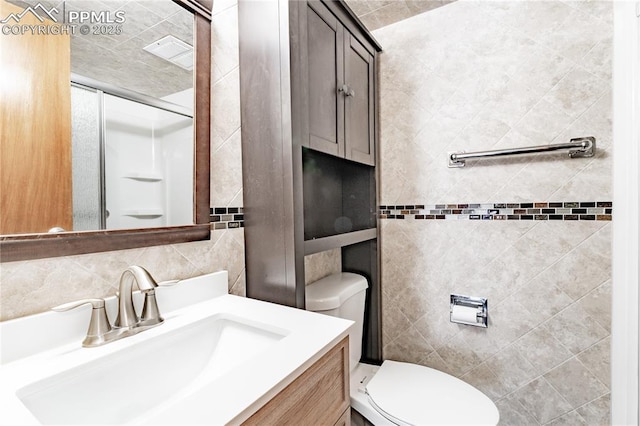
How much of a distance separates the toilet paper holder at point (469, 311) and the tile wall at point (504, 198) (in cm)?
4

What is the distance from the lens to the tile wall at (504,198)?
1.27m

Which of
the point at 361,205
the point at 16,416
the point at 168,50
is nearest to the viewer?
the point at 16,416

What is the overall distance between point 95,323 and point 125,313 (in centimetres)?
6

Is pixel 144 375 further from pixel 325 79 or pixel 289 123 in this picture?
pixel 325 79

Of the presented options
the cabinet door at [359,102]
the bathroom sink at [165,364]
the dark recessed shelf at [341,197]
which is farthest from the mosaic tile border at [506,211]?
the bathroom sink at [165,364]

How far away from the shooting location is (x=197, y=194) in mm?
1075

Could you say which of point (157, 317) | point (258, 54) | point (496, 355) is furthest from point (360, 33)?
point (496, 355)

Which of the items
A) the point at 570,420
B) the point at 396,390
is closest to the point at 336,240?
the point at 396,390

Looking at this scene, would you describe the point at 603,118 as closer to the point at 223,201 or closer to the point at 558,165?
the point at 558,165

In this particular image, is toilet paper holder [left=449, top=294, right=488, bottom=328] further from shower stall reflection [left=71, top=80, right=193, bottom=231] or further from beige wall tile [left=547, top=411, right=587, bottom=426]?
shower stall reflection [left=71, top=80, right=193, bottom=231]

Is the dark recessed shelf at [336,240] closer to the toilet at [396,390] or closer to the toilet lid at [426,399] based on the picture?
the toilet at [396,390]

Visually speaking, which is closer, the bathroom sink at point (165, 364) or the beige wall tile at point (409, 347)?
the bathroom sink at point (165, 364)

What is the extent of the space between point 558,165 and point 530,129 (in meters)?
0.19

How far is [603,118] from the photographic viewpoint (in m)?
1.24
